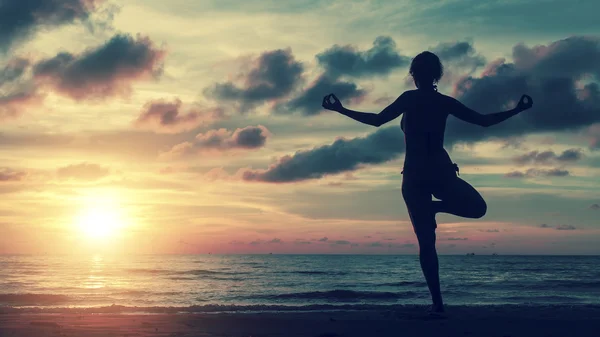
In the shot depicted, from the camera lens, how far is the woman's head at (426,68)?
627cm

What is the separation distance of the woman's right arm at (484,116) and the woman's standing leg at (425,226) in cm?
87

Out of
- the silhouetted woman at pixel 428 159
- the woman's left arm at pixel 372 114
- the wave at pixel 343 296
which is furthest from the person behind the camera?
the wave at pixel 343 296

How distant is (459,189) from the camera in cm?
592

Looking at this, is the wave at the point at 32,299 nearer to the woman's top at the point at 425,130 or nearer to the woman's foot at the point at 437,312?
the woman's foot at the point at 437,312

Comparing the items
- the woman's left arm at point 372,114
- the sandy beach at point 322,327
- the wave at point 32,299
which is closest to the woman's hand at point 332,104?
the woman's left arm at point 372,114

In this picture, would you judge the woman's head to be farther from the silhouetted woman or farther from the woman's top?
the woman's top

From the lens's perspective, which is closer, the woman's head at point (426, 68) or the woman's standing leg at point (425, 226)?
the woman's standing leg at point (425, 226)

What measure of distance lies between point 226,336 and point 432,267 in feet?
7.68

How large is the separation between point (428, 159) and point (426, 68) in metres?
1.03

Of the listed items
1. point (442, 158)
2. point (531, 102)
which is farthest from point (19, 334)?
point (531, 102)

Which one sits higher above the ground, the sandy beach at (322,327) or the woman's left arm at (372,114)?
the woman's left arm at (372,114)

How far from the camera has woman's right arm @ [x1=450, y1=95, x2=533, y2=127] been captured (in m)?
5.76

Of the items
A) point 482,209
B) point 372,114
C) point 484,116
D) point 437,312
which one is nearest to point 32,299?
point 437,312

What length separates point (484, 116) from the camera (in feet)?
19.8
